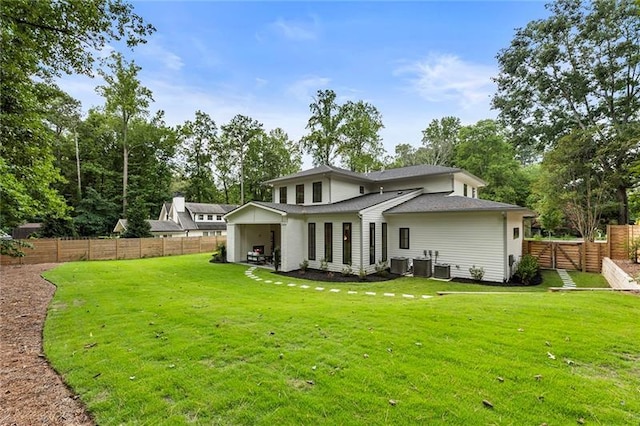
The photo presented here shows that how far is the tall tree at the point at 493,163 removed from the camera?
91.8 feet

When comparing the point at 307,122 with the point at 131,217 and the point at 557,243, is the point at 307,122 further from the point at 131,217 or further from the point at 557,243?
the point at 557,243

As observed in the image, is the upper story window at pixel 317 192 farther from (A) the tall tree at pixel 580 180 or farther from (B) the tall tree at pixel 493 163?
(B) the tall tree at pixel 493 163

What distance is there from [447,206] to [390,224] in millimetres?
2695

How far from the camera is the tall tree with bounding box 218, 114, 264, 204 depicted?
36.9 metres

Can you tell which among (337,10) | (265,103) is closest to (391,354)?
(337,10)

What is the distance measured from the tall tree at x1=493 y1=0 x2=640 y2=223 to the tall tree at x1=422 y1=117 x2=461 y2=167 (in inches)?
392

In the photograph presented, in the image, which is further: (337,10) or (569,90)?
(569,90)

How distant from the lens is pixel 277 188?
1884 cm

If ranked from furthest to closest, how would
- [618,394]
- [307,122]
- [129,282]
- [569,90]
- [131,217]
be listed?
[307,122] < [131,217] < [569,90] < [129,282] < [618,394]

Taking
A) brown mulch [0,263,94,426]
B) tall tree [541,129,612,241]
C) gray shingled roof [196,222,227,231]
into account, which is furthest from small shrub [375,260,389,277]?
gray shingled roof [196,222,227,231]

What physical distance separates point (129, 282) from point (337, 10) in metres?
13.1

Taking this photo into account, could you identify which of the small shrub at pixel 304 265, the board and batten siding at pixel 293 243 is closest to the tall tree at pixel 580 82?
the board and batten siding at pixel 293 243

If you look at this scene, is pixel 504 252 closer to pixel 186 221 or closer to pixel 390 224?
pixel 390 224

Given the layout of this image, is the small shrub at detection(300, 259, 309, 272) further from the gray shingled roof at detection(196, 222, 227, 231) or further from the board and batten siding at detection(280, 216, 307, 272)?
the gray shingled roof at detection(196, 222, 227, 231)
